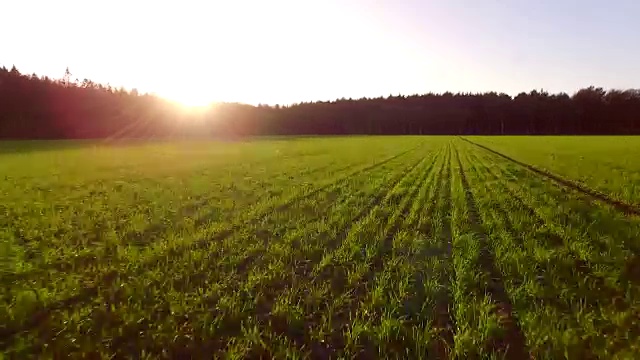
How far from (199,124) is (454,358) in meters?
105

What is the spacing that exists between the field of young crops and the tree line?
7811 centimetres

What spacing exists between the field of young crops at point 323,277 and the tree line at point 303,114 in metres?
78.1

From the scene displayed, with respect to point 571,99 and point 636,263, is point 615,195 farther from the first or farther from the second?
point 571,99

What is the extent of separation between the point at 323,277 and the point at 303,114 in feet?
478

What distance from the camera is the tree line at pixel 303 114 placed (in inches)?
3142

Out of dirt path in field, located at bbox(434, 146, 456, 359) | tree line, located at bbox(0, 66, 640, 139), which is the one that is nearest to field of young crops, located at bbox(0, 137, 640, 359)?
dirt path in field, located at bbox(434, 146, 456, 359)

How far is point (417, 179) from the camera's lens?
65.8 feet

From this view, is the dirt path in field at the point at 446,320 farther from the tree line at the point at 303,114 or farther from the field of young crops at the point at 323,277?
the tree line at the point at 303,114

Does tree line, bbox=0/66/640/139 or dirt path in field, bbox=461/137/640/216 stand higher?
tree line, bbox=0/66/640/139

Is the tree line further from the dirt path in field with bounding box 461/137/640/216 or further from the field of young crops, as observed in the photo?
the dirt path in field with bounding box 461/137/640/216

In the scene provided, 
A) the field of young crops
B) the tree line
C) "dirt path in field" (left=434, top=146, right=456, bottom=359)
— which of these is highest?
the tree line

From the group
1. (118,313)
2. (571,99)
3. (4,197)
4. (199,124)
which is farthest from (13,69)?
(571,99)

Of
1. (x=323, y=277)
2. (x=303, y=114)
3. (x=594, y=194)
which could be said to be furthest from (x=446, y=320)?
(x=303, y=114)

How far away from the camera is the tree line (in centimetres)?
7981
